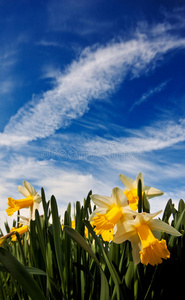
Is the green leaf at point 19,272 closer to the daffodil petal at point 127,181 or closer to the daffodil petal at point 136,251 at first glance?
the daffodil petal at point 136,251

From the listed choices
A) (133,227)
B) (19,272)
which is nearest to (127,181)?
(133,227)

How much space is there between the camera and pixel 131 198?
218cm

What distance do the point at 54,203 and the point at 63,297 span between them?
737 mm

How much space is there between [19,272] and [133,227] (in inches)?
29.9

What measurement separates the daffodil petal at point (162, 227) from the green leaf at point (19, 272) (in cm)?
79

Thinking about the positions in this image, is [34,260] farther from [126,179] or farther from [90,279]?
[126,179]

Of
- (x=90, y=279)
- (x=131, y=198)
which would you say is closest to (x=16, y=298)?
(x=90, y=279)

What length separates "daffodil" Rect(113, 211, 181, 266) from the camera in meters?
1.58

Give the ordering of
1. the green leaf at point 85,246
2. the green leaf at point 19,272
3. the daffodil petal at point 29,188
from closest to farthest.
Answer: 1. the green leaf at point 19,272
2. the green leaf at point 85,246
3. the daffodil petal at point 29,188

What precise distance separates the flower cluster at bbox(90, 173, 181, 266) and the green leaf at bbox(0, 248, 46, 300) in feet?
1.80

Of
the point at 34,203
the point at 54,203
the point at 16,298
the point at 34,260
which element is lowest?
the point at 16,298

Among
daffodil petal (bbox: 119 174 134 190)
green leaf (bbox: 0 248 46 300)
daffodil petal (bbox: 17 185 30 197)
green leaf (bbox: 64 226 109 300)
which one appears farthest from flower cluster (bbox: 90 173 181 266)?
daffodil petal (bbox: 17 185 30 197)

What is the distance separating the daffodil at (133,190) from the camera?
213 cm

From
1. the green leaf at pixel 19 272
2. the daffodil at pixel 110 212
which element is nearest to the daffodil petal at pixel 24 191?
the daffodil at pixel 110 212
